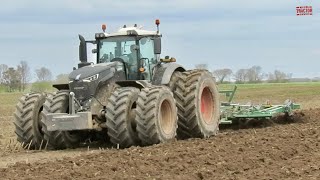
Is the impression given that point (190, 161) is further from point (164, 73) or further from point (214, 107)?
point (214, 107)

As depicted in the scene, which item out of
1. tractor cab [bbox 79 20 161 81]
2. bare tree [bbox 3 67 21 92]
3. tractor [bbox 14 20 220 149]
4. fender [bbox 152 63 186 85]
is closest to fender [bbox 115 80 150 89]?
tractor [bbox 14 20 220 149]

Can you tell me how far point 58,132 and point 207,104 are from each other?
392 centimetres

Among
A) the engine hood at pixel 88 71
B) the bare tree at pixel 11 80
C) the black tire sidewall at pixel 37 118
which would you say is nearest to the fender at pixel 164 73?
the engine hood at pixel 88 71

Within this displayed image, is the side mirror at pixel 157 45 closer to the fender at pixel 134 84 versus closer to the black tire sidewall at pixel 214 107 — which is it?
the fender at pixel 134 84

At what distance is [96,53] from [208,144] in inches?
145

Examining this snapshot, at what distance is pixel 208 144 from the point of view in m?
10.9

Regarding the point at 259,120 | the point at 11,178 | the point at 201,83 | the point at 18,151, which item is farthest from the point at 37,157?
the point at 259,120

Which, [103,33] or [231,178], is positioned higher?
[103,33]

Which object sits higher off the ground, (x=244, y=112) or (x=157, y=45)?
(x=157, y=45)

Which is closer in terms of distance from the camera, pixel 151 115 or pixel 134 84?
pixel 151 115

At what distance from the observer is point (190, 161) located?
875cm

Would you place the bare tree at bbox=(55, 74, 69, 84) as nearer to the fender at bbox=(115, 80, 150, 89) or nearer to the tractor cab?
the tractor cab

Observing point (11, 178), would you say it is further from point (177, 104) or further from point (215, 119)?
point (215, 119)

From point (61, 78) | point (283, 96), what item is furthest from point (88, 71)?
point (283, 96)
